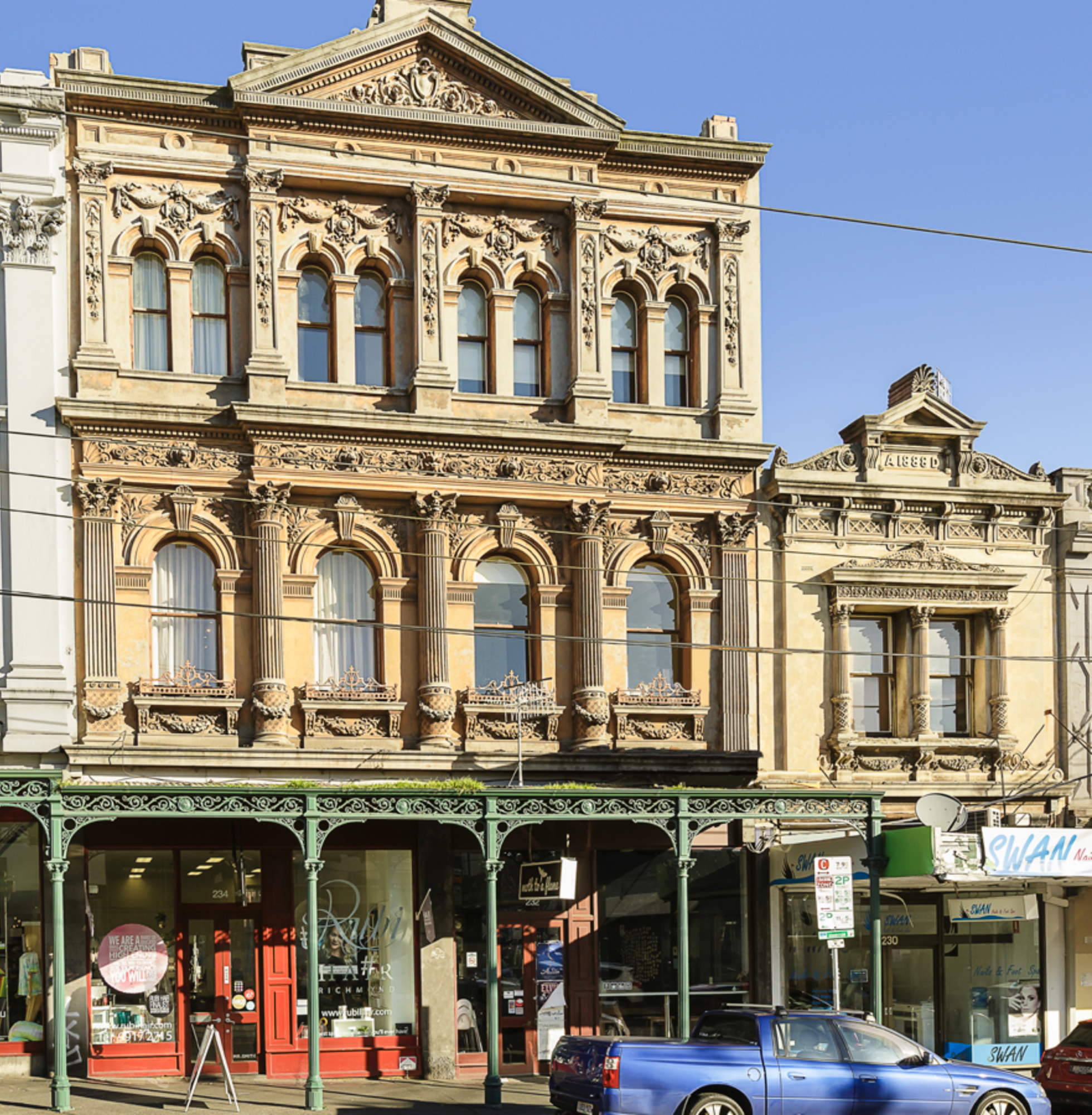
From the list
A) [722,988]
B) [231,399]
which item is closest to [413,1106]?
[722,988]

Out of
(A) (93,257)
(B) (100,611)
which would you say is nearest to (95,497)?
(B) (100,611)

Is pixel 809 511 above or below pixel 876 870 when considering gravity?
above

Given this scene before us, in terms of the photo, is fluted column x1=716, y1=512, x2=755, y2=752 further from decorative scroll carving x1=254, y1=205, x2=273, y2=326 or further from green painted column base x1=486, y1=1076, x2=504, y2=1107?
decorative scroll carving x1=254, y1=205, x2=273, y2=326

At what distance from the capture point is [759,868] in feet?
82.3

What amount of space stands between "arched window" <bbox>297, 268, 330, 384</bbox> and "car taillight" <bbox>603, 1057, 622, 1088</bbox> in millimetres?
12250

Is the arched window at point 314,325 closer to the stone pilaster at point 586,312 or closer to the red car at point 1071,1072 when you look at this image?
the stone pilaster at point 586,312

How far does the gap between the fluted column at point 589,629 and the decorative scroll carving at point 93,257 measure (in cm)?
782

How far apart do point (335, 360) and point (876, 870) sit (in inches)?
437

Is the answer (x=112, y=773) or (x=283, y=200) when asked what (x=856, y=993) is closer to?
(x=112, y=773)

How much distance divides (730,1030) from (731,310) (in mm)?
12941

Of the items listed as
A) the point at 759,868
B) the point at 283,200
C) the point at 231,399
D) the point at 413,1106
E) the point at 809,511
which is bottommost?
the point at 413,1106

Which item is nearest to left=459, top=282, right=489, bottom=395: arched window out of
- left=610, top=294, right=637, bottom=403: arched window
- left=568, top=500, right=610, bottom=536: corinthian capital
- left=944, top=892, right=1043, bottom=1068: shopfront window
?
left=610, top=294, right=637, bottom=403: arched window

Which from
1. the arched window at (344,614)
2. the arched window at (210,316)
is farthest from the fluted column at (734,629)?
the arched window at (210,316)

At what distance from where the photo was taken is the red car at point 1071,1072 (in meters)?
19.6
